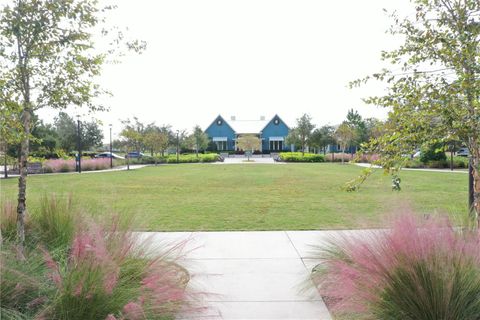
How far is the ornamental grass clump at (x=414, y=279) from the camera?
2824 millimetres

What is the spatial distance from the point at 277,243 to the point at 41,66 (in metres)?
4.31

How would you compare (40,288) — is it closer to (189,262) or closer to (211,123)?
(189,262)

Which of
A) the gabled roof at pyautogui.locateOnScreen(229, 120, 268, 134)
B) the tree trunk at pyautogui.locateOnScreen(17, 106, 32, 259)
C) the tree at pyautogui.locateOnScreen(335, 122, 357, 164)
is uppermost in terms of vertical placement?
the gabled roof at pyautogui.locateOnScreen(229, 120, 268, 134)

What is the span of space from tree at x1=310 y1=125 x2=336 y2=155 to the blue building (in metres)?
17.5

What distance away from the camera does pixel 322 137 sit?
163 ft

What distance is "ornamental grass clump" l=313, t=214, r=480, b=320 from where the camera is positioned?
2.82m

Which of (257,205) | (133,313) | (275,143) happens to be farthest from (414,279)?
(275,143)

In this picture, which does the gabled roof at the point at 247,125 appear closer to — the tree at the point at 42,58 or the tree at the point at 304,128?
the tree at the point at 304,128

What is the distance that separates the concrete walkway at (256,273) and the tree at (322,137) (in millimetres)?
43535

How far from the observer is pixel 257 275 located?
4848mm

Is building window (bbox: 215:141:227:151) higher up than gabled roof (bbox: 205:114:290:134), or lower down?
lower down

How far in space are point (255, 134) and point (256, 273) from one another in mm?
64332

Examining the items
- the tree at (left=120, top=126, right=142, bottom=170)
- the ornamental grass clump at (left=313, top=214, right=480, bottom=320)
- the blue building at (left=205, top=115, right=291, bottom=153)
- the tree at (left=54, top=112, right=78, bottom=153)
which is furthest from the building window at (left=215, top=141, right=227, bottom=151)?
the ornamental grass clump at (left=313, top=214, right=480, bottom=320)

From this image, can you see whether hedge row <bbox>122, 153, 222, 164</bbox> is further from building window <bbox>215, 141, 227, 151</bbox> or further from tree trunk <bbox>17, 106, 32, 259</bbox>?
tree trunk <bbox>17, 106, 32, 259</bbox>
